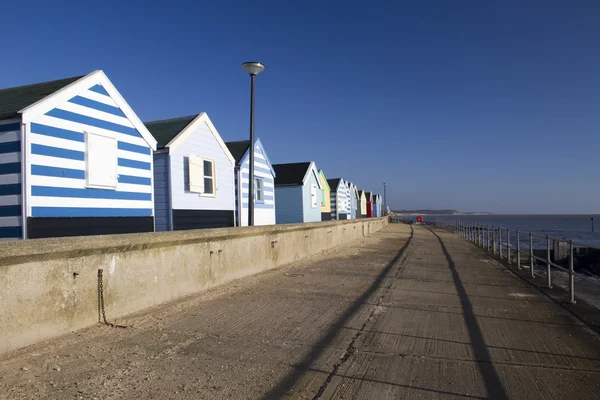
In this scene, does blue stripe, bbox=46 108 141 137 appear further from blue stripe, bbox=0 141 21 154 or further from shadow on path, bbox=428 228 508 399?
shadow on path, bbox=428 228 508 399

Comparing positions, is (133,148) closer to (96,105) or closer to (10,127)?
(96,105)

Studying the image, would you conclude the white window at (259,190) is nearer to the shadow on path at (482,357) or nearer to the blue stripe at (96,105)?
the blue stripe at (96,105)

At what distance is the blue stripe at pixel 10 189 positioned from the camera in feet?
22.5

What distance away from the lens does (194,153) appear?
12078 millimetres

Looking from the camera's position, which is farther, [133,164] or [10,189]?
[133,164]

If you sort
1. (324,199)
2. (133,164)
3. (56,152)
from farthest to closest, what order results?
(324,199) < (133,164) < (56,152)

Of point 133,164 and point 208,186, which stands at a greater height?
point 133,164

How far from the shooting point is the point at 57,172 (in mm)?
→ 7352

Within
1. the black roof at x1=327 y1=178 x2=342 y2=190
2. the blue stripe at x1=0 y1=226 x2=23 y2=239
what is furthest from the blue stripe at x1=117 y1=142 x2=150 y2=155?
the black roof at x1=327 y1=178 x2=342 y2=190

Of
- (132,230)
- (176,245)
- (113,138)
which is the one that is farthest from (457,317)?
(113,138)

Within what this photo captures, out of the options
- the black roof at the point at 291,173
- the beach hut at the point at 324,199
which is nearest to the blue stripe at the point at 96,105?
the black roof at the point at 291,173

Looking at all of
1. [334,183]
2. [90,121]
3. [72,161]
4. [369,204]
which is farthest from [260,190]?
[369,204]

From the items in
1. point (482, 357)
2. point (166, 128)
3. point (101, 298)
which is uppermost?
point (166, 128)

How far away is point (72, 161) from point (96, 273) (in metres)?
3.00
